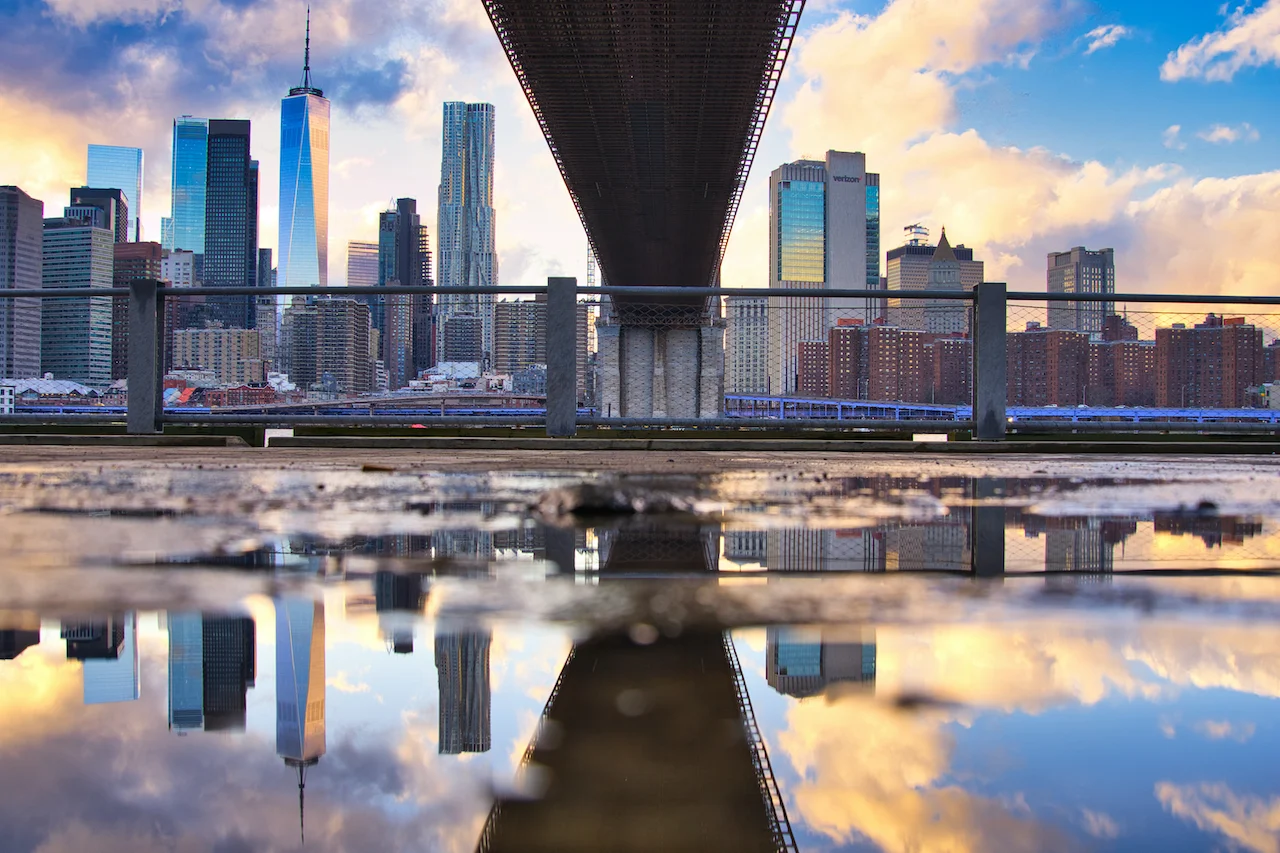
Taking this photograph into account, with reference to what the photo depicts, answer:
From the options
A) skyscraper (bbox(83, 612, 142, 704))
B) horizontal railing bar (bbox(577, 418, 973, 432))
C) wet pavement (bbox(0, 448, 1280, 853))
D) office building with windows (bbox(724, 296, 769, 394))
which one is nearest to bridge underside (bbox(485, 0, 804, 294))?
office building with windows (bbox(724, 296, 769, 394))

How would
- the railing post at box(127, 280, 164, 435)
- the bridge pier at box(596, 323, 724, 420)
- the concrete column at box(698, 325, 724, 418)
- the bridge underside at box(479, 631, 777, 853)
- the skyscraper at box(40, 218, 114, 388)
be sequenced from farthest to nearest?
the concrete column at box(698, 325, 724, 418) → the bridge pier at box(596, 323, 724, 420) → the skyscraper at box(40, 218, 114, 388) → the railing post at box(127, 280, 164, 435) → the bridge underside at box(479, 631, 777, 853)

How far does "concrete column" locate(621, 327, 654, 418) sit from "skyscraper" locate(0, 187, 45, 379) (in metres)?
7.45

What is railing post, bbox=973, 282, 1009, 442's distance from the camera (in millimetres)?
10500

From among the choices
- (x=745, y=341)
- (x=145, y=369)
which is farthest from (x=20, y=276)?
(x=745, y=341)

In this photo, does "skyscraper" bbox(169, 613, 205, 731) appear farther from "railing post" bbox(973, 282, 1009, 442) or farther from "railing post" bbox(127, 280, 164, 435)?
"railing post" bbox(127, 280, 164, 435)

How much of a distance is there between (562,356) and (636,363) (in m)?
1.90

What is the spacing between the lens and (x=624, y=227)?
5000 centimetres

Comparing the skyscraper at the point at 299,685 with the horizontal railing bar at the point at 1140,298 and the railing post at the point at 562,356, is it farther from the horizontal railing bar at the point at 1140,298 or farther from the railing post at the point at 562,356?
the horizontal railing bar at the point at 1140,298

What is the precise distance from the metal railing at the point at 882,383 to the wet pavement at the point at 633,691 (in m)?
7.61

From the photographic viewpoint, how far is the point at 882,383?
11.9 metres

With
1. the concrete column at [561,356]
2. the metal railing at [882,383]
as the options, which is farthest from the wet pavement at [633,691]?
the metal railing at [882,383]

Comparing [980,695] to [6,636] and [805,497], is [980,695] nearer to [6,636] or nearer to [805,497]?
[6,636]

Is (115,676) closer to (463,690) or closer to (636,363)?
(463,690)

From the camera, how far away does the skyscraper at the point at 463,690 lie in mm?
1169
